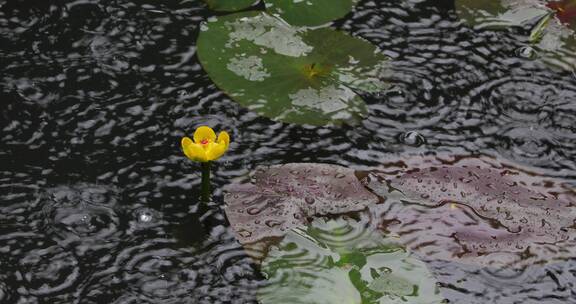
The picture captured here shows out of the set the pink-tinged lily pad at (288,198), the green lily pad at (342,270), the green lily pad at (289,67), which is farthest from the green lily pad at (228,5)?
the green lily pad at (342,270)

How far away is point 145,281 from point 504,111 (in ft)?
2.89

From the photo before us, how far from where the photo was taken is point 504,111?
1.85 m

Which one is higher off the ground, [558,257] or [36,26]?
[36,26]

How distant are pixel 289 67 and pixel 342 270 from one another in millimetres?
568

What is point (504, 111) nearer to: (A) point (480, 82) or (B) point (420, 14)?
(A) point (480, 82)

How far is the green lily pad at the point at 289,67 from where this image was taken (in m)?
1.79

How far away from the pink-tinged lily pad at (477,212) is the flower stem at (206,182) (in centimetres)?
32

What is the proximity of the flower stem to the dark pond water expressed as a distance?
0.12ft

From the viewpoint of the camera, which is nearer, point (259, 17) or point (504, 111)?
point (504, 111)

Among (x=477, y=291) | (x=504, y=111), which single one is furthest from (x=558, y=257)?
(x=504, y=111)

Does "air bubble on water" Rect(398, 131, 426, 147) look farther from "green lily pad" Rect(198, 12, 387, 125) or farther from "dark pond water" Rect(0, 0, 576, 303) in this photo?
"green lily pad" Rect(198, 12, 387, 125)

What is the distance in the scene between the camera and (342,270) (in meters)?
1.45

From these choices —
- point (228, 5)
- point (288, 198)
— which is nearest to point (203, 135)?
point (288, 198)

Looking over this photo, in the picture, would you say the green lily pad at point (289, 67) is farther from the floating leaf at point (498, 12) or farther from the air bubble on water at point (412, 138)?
the floating leaf at point (498, 12)
